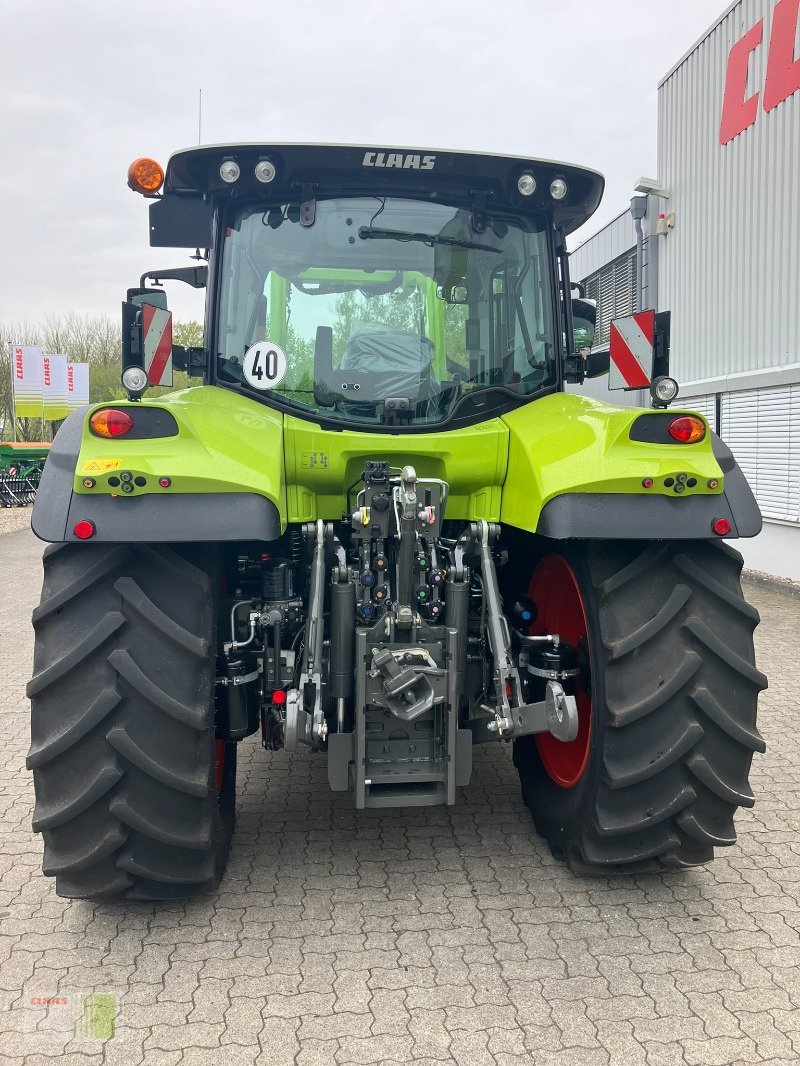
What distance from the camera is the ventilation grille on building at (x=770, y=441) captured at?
9.52m

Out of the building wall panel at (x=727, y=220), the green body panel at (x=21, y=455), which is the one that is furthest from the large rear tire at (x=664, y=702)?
the green body panel at (x=21, y=455)

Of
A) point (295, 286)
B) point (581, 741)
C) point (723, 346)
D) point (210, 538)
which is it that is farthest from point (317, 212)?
point (723, 346)

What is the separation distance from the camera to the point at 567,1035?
2.41 meters

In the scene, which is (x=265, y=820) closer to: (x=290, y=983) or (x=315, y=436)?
(x=290, y=983)

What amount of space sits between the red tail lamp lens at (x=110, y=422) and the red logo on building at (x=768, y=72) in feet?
29.5

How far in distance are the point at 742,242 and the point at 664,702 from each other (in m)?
9.12

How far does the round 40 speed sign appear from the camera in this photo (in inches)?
135

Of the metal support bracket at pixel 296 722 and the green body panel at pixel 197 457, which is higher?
the green body panel at pixel 197 457

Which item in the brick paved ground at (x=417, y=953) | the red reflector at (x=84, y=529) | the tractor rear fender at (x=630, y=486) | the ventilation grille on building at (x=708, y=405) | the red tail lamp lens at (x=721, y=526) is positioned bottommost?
the brick paved ground at (x=417, y=953)

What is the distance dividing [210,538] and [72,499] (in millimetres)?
437

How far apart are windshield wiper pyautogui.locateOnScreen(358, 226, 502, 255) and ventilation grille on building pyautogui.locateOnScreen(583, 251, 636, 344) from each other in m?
11.3

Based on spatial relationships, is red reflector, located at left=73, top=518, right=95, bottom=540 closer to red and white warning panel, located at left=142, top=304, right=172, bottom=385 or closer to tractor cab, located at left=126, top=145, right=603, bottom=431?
red and white warning panel, located at left=142, top=304, right=172, bottom=385

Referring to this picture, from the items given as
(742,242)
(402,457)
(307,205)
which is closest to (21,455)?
(742,242)
